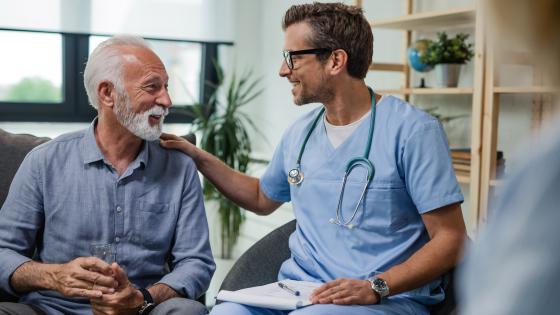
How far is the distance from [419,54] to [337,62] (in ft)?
4.58

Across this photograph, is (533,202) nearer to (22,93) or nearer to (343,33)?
(343,33)

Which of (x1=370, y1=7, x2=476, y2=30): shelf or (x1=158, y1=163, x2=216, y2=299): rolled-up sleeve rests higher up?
(x1=370, y1=7, x2=476, y2=30): shelf

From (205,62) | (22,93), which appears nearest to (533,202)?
(22,93)

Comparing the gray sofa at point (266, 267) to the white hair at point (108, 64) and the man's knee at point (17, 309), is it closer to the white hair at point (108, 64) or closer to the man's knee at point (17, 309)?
the man's knee at point (17, 309)

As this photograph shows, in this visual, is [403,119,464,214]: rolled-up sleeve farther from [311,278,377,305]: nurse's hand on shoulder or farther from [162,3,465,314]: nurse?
[311,278,377,305]: nurse's hand on shoulder

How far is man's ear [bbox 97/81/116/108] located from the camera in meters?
1.87

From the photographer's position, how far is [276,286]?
5.81 ft

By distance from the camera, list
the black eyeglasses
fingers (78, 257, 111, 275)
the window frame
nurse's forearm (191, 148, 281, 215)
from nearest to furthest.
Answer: fingers (78, 257, 111, 275)
the black eyeglasses
nurse's forearm (191, 148, 281, 215)
the window frame

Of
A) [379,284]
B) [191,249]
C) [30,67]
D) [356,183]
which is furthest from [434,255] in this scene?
[30,67]

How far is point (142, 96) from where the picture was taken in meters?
1.86

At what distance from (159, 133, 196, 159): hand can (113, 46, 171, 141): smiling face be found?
0.24 feet

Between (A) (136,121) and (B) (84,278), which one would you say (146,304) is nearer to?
(B) (84,278)

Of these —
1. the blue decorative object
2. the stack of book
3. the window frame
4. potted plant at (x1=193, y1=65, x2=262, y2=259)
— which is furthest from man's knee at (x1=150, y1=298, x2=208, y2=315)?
the window frame

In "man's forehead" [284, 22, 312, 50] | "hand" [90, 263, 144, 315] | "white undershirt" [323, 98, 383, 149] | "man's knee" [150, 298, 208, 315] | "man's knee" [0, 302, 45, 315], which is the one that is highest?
"man's forehead" [284, 22, 312, 50]
